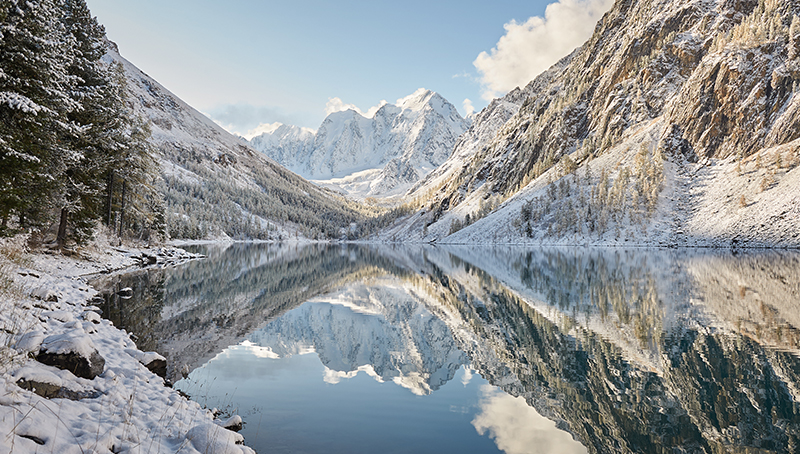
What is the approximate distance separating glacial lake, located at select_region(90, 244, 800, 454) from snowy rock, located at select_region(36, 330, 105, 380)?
9.73 feet

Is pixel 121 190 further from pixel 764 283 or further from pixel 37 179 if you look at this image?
pixel 764 283

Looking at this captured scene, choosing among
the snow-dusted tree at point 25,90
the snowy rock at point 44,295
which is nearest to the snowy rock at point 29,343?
the snowy rock at point 44,295

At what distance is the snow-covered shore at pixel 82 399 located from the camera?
486cm

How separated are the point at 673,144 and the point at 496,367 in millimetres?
119684

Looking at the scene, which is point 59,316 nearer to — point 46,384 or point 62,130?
point 46,384

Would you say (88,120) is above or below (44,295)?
above

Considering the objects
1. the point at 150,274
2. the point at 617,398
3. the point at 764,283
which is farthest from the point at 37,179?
the point at 764,283

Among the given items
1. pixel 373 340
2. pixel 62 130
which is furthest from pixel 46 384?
pixel 62 130

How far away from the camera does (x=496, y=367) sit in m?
12.5

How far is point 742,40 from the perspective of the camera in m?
103

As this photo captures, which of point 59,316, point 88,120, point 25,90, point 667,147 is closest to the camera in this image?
point 59,316

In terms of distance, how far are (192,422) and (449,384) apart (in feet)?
22.9

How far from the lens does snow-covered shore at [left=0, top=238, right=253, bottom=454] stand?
486 centimetres

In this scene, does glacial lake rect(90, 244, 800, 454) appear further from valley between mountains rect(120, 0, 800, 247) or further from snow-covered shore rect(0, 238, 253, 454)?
valley between mountains rect(120, 0, 800, 247)
